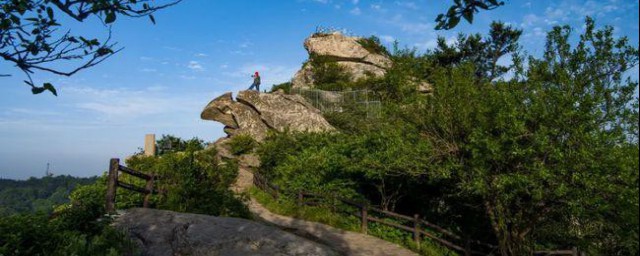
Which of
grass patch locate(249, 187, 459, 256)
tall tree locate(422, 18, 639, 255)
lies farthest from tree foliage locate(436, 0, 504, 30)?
grass patch locate(249, 187, 459, 256)

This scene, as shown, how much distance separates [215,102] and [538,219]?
27313 millimetres

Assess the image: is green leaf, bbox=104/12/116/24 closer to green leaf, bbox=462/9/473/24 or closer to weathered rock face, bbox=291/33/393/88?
green leaf, bbox=462/9/473/24

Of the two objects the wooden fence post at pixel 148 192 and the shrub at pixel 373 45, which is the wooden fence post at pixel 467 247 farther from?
the shrub at pixel 373 45

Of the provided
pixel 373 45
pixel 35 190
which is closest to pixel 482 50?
pixel 373 45

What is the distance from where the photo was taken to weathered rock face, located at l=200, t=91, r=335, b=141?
3154 cm

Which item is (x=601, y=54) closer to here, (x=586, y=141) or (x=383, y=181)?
(x=586, y=141)

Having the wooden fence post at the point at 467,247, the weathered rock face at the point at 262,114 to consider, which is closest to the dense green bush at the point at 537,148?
the wooden fence post at the point at 467,247

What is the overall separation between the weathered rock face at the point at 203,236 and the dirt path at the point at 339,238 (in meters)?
2.29

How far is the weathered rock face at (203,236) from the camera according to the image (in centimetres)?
804

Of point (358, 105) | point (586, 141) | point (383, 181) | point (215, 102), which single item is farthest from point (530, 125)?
point (215, 102)

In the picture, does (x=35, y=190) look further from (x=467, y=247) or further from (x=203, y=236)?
(x=203, y=236)

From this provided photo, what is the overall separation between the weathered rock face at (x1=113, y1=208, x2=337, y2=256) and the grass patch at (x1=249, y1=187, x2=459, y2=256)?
5.89m

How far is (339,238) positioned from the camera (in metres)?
13.8

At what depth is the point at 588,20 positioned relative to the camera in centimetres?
1120
